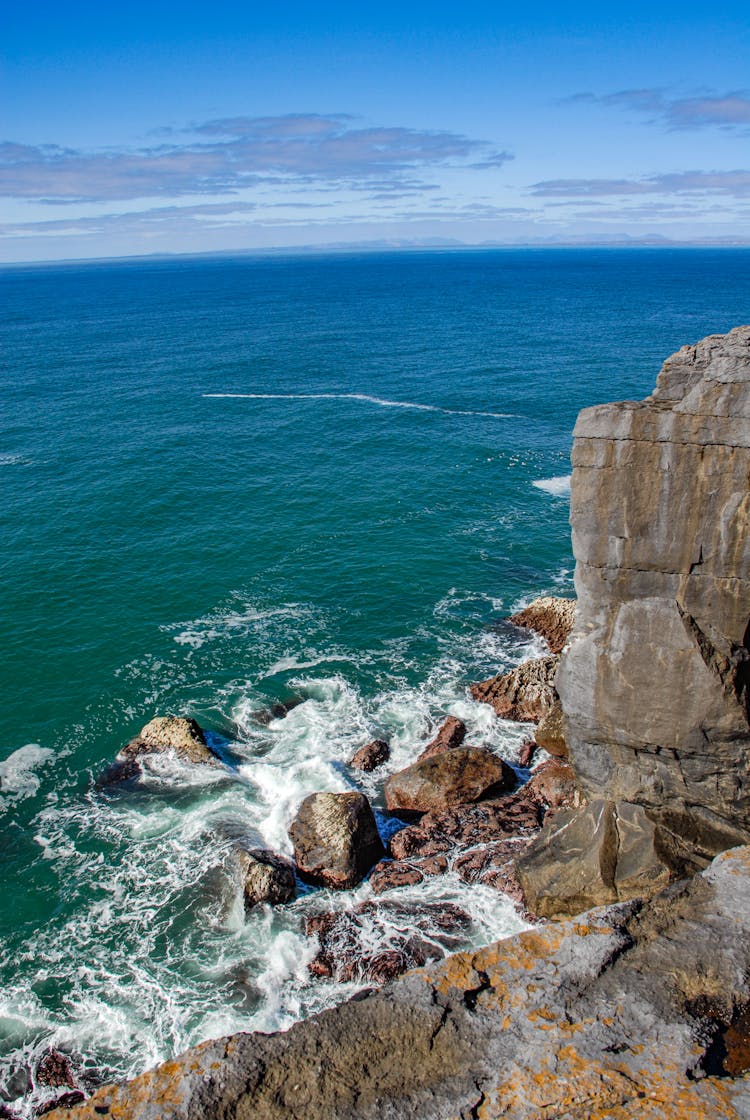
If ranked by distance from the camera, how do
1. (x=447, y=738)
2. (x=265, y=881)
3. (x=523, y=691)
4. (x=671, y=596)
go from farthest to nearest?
(x=523, y=691)
(x=447, y=738)
(x=265, y=881)
(x=671, y=596)

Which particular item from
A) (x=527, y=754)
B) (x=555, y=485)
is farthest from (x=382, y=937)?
(x=555, y=485)

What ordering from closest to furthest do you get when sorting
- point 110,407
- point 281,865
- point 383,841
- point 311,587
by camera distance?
point 281,865 < point 383,841 < point 311,587 < point 110,407

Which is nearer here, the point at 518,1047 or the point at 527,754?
the point at 518,1047

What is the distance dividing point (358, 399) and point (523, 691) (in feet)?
183

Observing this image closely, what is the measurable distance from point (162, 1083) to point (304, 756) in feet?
78.3

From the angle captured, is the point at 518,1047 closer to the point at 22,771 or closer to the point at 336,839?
the point at 336,839

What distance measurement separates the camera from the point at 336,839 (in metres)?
27.8

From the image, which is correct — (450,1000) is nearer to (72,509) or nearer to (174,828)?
(174,828)

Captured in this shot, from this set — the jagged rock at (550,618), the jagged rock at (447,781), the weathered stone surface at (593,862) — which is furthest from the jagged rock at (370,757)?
the jagged rock at (550,618)

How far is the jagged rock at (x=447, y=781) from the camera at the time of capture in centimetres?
3062

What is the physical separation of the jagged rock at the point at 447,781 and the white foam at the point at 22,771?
48.5ft

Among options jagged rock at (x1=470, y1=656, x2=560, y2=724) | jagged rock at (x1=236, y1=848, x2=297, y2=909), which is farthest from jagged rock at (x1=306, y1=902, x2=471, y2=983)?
jagged rock at (x1=470, y1=656, x2=560, y2=724)

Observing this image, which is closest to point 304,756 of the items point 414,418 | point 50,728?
point 50,728

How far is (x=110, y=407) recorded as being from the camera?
8431cm
